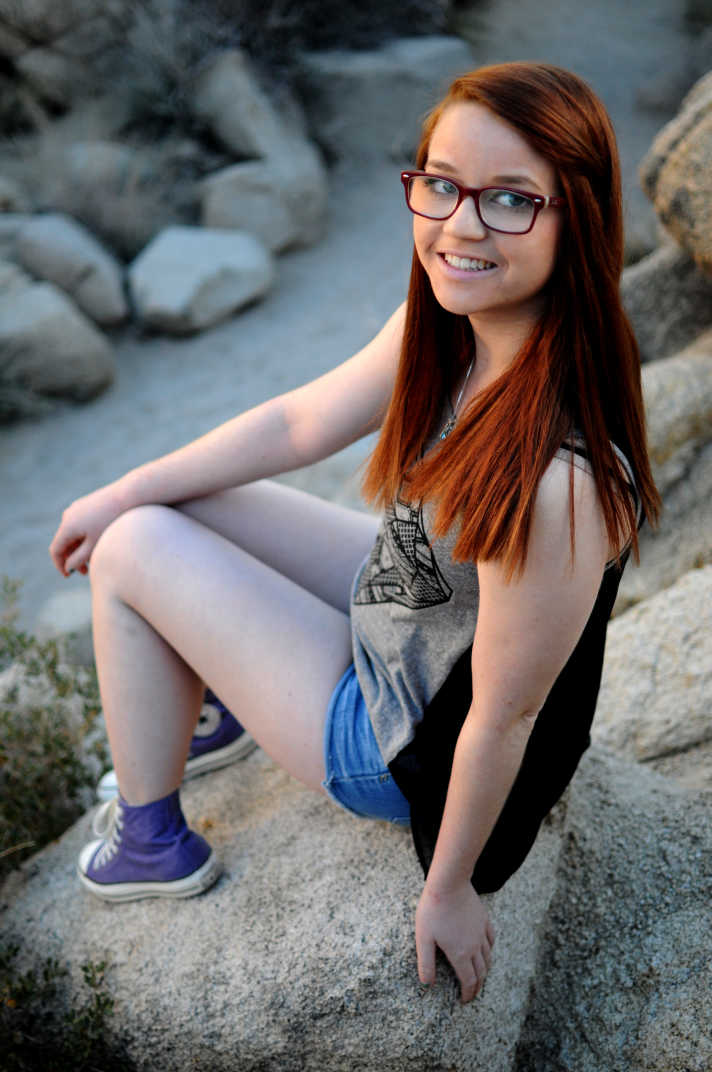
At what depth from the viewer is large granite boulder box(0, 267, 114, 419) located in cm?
512

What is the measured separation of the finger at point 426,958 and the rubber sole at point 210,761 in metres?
0.76

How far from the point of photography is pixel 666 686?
80.4 inches

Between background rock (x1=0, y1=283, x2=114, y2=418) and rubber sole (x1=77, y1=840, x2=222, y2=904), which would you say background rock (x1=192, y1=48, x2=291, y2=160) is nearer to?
background rock (x1=0, y1=283, x2=114, y2=418)

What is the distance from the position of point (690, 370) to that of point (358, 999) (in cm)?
207

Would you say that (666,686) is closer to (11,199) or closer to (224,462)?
(224,462)

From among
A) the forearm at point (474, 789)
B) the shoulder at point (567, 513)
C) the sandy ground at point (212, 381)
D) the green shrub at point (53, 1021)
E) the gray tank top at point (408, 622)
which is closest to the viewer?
the shoulder at point (567, 513)

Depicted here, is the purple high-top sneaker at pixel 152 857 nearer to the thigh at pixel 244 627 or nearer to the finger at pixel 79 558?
the thigh at pixel 244 627

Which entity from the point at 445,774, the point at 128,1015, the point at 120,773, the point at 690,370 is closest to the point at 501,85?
the point at 445,774

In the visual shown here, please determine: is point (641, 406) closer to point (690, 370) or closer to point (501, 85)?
point (501, 85)

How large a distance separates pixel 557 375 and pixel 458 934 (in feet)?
2.82

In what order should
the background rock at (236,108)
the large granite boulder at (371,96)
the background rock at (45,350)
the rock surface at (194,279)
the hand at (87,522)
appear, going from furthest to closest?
the large granite boulder at (371,96), the background rock at (236,108), the rock surface at (194,279), the background rock at (45,350), the hand at (87,522)

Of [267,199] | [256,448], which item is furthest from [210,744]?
[267,199]

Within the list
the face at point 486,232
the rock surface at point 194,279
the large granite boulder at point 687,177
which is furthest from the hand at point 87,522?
the rock surface at point 194,279

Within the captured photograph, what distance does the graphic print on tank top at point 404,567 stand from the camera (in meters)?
1.37
